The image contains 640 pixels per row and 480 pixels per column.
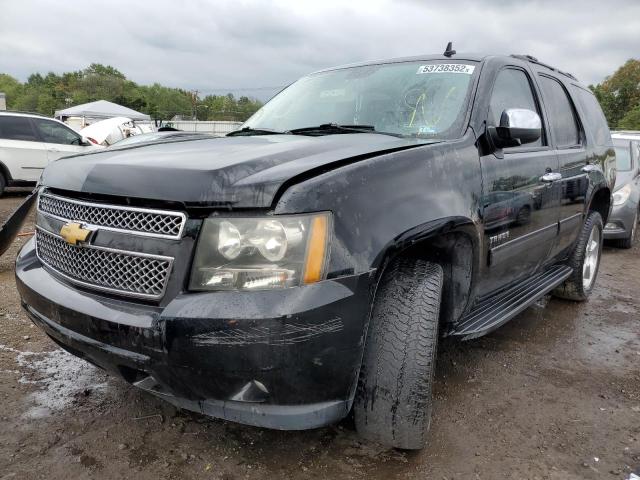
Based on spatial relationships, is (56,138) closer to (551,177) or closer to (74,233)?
(74,233)

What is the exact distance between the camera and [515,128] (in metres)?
2.53

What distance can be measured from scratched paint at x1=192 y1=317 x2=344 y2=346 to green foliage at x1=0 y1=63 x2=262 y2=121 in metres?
74.3

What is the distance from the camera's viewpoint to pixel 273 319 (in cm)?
159

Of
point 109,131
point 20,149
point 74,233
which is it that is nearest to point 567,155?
point 74,233

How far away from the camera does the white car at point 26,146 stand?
9758 millimetres

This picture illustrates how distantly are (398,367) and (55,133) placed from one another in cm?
1064

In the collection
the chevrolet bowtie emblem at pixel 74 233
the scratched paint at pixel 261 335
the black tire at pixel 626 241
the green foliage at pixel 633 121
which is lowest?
the black tire at pixel 626 241

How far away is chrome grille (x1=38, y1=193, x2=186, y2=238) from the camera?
1.72 m

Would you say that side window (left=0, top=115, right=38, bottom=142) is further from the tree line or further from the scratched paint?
the tree line

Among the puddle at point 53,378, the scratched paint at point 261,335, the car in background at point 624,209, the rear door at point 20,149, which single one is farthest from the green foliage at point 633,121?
the scratched paint at point 261,335

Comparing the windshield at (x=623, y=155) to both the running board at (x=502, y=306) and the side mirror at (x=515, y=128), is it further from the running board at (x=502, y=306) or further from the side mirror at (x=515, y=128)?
the side mirror at (x=515, y=128)

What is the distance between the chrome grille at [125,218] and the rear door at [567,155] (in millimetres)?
2654

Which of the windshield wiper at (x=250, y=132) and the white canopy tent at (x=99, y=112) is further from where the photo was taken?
the white canopy tent at (x=99, y=112)

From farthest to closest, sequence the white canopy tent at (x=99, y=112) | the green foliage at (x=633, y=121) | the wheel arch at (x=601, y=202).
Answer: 1. the green foliage at (x=633, y=121)
2. the white canopy tent at (x=99, y=112)
3. the wheel arch at (x=601, y=202)
